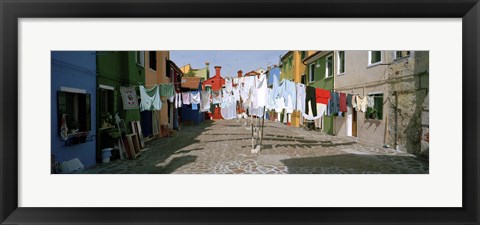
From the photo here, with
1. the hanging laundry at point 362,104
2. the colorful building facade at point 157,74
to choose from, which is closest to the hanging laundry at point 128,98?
the colorful building facade at point 157,74

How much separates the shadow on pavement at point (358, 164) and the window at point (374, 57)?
429cm

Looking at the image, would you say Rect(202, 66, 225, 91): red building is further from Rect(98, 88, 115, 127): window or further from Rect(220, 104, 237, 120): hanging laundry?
Rect(98, 88, 115, 127): window

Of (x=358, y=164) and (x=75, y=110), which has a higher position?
(x=75, y=110)

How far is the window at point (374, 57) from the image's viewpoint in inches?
400

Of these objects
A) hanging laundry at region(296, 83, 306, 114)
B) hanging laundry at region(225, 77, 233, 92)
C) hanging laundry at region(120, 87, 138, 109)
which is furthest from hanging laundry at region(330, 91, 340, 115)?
hanging laundry at region(120, 87, 138, 109)

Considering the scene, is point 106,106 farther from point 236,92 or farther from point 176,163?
point 236,92

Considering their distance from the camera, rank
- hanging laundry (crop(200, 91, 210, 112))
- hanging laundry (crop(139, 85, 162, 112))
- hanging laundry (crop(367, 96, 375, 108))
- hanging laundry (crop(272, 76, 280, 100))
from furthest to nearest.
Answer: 1. hanging laundry (crop(200, 91, 210, 112))
2. hanging laundry (crop(367, 96, 375, 108))
3. hanging laundry (crop(139, 85, 162, 112))
4. hanging laundry (crop(272, 76, 280, 100))

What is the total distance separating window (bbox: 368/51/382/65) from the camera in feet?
33.4

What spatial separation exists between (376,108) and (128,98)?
9.64 metres

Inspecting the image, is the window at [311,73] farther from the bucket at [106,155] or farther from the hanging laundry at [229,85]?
the bucket at [106,155]
